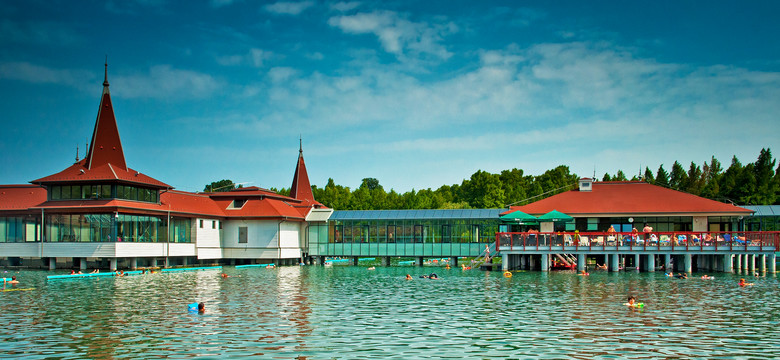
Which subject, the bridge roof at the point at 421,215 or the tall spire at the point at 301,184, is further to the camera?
the tall spire at the point at 301,184

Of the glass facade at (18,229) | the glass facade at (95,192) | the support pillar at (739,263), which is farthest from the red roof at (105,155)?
the support pillar at (739,263)

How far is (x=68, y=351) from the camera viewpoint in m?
18.4

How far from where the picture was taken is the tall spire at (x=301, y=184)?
3565 inches

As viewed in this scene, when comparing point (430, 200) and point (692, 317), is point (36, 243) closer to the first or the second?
point (692, 317)

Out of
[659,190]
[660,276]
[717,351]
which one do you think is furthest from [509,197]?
[717,351]

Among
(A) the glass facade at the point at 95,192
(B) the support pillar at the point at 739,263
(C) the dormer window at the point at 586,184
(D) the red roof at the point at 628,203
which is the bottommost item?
(B) the support pillar at the point at 739,263

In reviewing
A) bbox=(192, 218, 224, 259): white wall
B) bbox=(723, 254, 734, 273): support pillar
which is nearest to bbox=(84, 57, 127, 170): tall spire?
bbox=(192, 218, 224, 259): white wall

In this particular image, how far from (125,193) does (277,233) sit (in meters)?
15.0

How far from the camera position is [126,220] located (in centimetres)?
5553

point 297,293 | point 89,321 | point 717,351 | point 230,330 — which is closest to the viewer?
point 717,351

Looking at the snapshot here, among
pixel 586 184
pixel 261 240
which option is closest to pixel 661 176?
pixel 586 184

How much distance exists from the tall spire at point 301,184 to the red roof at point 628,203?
3649 centimetres

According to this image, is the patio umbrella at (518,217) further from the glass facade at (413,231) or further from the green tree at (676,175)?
the green tree at (676,175)

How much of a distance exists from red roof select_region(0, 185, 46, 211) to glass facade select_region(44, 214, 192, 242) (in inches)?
138
